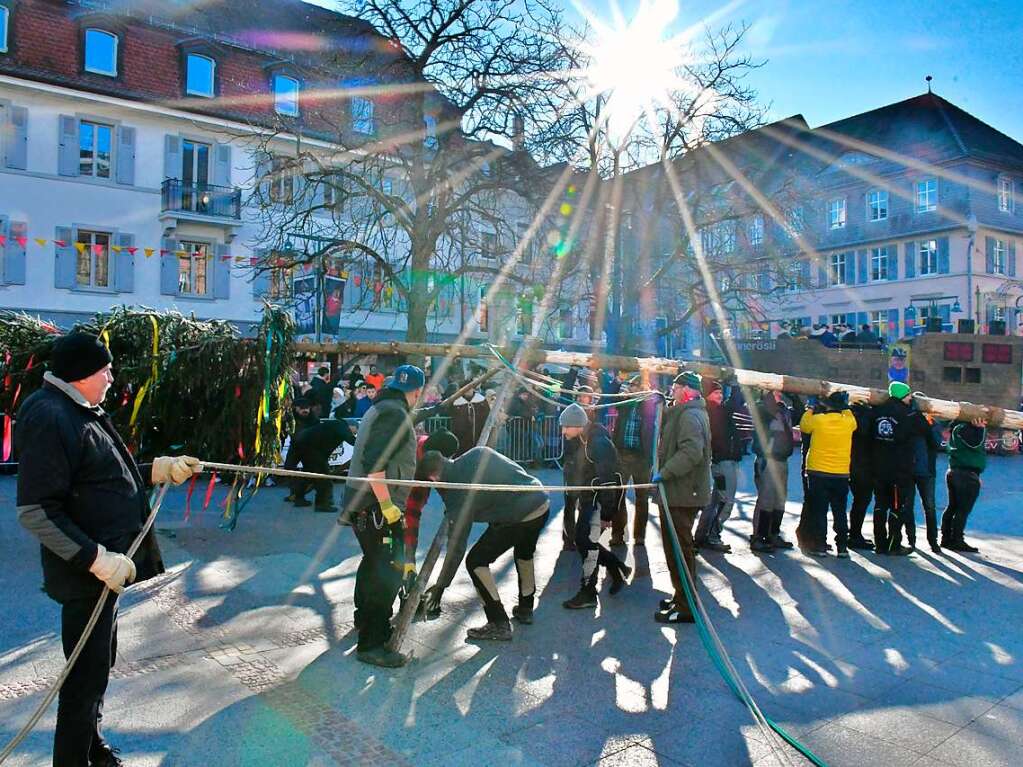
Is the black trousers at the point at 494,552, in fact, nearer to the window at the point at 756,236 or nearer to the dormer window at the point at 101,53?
the window at the point at 756,236

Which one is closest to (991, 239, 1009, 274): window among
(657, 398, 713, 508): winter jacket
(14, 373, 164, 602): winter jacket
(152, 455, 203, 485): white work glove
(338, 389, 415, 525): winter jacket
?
(657, 398, 713, 508): winter jacket

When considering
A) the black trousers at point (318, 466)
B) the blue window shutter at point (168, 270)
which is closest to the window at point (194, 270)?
the blue window shutter at point (168, 270)

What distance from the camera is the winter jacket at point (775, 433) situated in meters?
9.55

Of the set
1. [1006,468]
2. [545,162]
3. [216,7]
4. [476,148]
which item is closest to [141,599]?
[476,148]

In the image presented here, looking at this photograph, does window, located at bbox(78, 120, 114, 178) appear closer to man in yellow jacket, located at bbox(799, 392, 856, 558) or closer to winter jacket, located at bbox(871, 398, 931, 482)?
man in yellow jacket, located at bbox(799, 392, 856, 558)

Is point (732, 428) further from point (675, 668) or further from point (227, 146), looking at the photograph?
point (227, 146)

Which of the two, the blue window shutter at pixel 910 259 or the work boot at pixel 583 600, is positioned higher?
the blue window shutter at pixel 910 259

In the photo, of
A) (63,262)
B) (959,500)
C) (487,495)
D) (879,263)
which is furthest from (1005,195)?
(487,495)

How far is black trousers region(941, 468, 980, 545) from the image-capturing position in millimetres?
9273

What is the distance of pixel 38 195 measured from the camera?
80.2ft

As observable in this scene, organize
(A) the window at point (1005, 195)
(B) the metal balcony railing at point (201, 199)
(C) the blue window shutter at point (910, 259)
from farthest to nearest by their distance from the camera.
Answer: (C) the blue window shutter at point (910, 259), (A) the window at point (1005, 195), (B) the metal balcony railing at point (201, 199)

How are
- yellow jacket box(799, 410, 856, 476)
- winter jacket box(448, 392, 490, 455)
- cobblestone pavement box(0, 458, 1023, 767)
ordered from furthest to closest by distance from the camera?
winter jacket box(448, 392, 490, 455) → yellow jacket box(799, 410, 856, 476) → cobblestone pavement box(0, 458, 1023, 767)

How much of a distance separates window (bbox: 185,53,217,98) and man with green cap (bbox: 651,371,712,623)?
85.8 ft

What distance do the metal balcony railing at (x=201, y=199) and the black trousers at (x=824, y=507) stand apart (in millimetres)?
22099
